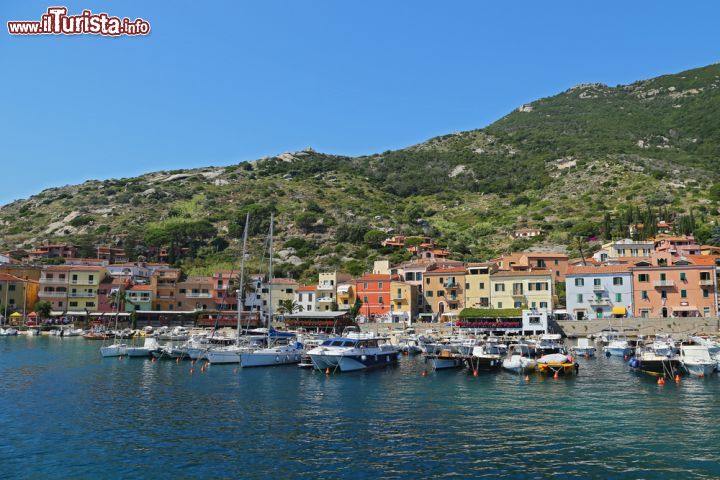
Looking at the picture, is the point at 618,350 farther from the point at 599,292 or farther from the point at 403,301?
the point at 403,301

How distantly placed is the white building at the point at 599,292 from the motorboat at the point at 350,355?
37.2m

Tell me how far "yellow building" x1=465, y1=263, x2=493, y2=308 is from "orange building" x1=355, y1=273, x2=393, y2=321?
495 inches

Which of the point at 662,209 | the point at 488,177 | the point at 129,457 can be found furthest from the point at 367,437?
the point at 488,177

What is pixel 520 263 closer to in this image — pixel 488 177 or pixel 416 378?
pixel 416 378

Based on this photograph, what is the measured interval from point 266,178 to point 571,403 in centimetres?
16847

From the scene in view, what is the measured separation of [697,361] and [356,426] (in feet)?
99.0

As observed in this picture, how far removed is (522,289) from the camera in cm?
8269

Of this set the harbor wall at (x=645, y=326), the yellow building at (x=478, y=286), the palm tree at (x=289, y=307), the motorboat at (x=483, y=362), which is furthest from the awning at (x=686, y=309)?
the palm tree at (x=289, y=307)

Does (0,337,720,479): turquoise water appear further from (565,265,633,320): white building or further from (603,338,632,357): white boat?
(565,265,633,320): white building

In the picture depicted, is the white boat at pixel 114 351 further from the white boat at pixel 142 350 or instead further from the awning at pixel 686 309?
the awning at pixel 686 309

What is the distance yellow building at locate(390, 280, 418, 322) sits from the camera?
88250 mm

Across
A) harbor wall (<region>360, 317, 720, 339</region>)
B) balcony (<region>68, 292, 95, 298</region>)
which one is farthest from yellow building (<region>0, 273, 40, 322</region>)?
harbor wall (<region>360, 317, 720, 339</region>)

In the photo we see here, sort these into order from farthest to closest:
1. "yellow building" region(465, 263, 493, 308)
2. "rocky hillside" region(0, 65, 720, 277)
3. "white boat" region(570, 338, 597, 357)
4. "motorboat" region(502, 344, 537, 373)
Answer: "rocky hillside" region(0, 65, 720, 277)
"yellow building" region(465, 263, 493, 308)
"white boat" region(570, 338, 597, 357)
"motorboat" region(502, 344, 537, 373)

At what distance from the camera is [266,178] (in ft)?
632
